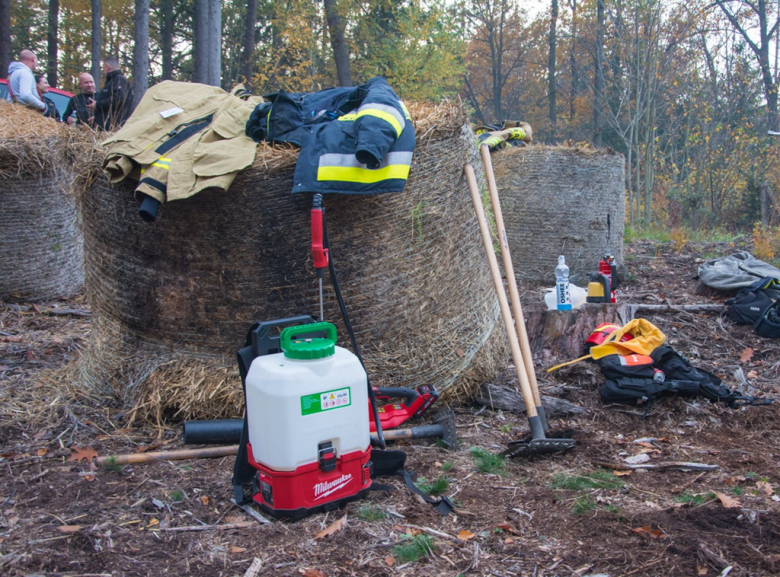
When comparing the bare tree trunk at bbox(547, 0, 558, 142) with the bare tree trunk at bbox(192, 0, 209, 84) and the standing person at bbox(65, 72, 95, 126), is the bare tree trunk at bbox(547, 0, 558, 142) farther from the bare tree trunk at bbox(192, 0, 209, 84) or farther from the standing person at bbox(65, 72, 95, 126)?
the standing person at bbox(65, 72, 95, 126)

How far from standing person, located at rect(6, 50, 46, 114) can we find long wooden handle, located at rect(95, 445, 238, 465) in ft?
22.5

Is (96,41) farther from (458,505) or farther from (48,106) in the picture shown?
(458,505)

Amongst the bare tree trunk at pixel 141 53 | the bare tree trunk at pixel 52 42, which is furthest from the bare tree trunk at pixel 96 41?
the bare tree trunk at pixel 141 53

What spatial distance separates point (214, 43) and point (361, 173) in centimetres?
696

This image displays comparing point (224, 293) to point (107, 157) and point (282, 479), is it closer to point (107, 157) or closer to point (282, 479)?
point (107, 157)

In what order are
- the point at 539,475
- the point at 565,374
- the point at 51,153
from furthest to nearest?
the point at 51,153
the point at 565,374
the point at 539,475

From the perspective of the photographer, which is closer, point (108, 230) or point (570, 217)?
point (108, 230)

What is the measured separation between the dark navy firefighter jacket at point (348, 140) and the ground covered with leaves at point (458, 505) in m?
1.50

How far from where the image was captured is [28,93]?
8469mm

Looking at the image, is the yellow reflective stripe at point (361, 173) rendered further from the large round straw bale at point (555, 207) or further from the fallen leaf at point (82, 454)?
the large round straw bale at point (555, 207)

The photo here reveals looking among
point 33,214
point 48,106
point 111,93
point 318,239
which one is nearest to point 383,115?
point 318,239

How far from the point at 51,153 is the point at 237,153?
4351mm

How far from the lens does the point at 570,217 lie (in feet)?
26.9

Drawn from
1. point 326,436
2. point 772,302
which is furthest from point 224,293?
point 772,302
